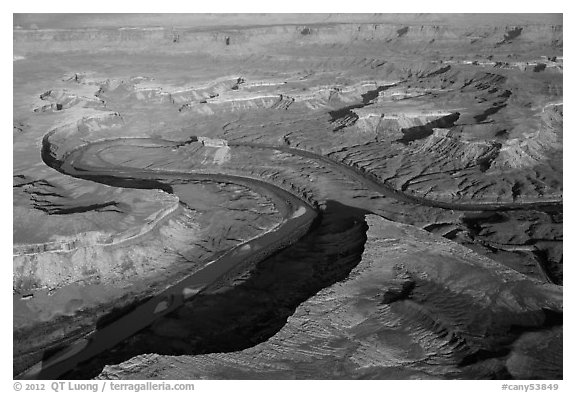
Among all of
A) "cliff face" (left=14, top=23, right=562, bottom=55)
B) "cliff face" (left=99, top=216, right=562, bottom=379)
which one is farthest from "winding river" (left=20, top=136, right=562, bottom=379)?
"cliff face" (left=14, top=23, right=562, bottom=55)

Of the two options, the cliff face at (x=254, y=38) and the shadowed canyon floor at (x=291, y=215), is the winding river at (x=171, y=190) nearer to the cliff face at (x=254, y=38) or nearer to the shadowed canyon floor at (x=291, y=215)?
the shadowed canyon floor at (x=291, y=215)

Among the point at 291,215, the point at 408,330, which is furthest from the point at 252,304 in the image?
the point at 291,215

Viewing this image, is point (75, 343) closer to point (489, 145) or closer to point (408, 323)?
point (408, 323)

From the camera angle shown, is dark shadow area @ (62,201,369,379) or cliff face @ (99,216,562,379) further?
dark shadow area @ (62,201,369,379)

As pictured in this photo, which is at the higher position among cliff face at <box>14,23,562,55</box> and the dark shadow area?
cliff face at <box>14,23,562,55</box>

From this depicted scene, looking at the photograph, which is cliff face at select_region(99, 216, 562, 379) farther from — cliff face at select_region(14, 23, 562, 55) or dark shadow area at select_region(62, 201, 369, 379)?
cliff face at select_region(14, 23, 562, 55)

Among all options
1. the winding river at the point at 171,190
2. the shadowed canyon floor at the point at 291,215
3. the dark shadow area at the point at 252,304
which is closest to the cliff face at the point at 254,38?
the shadowed canyon floor at the point at 291,215

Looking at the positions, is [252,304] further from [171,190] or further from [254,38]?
[254,38]
